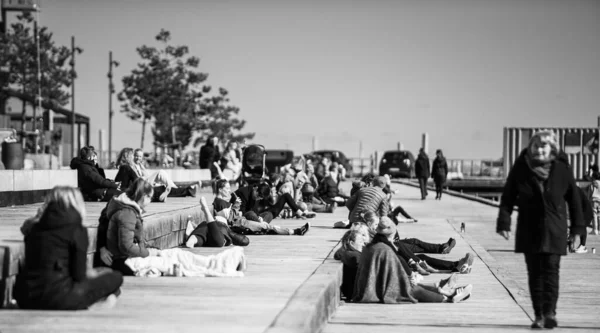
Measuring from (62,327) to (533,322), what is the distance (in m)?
4.40

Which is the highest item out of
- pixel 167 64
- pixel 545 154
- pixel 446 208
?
pixel 167 64

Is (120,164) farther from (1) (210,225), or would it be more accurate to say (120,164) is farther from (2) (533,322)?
(2) (533,322)

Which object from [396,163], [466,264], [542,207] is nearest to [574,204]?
[542,207]

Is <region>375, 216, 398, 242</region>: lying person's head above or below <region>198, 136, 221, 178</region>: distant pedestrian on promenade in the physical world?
below

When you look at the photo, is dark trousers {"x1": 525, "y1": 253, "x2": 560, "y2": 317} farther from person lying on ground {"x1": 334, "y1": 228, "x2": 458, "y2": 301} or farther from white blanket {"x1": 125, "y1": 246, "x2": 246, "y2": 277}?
white blanket {"x1": 125, "y1": 246, "x2": 246, "y2": 277}

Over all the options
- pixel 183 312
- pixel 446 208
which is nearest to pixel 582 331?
pixel 183 312

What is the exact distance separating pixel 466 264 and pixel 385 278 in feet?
11.5

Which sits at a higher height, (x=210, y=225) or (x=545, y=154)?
(x=545, y=154)

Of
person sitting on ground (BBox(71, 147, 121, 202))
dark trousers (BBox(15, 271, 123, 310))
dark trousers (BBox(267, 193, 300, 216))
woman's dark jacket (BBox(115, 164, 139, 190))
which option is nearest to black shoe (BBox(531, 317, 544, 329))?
dark trousers (BBox(15, 271, 123, 310))

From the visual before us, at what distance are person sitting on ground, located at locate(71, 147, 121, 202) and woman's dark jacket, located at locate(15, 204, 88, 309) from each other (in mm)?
9774

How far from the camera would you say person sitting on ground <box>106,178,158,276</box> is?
35.7 ft

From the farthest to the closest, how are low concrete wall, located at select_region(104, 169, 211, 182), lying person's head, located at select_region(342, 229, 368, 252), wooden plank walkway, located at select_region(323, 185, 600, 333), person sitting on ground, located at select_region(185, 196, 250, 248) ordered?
low concrete wall, located at select_region(104, 169, 211, 182)
person sitting on ground, located at select_region(185, 196, 250, 248)
lying person's head, located at select_region(342, 229, 368, 252)
wooden plank walkway, located at select_region(323, 185, 600, 333)

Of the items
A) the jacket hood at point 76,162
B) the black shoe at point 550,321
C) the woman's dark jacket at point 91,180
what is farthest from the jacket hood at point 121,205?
the jacket hood at point 76,162

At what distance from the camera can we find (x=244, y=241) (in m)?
15.6
